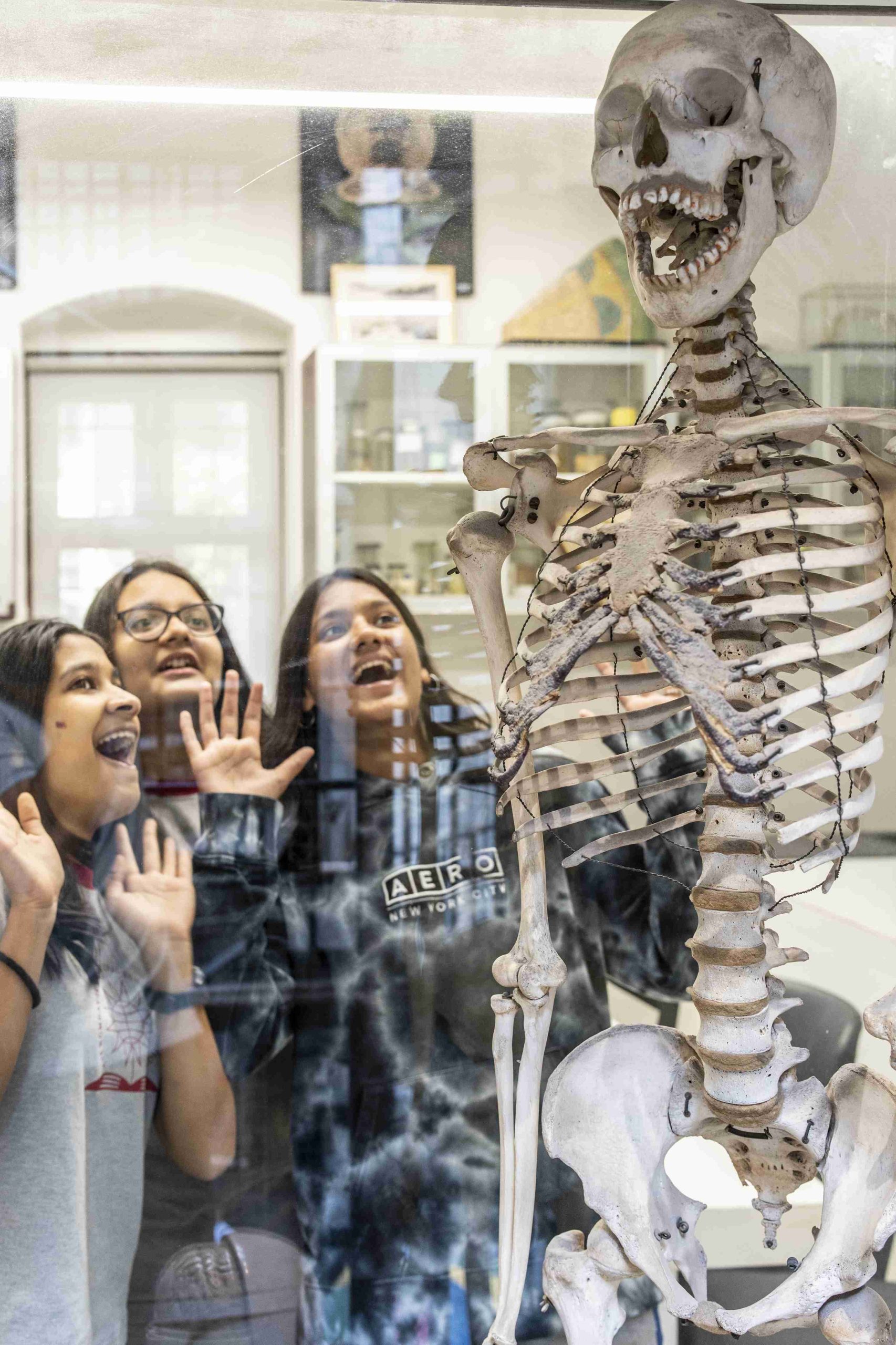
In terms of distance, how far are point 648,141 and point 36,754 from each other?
1.04 metres

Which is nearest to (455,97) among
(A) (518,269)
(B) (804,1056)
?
(A) (518,269)

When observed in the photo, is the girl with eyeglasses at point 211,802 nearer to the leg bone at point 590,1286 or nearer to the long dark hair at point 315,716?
the long dark hair at point 315,716

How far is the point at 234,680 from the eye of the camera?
5.44ft

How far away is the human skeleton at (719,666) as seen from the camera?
94 centimetres

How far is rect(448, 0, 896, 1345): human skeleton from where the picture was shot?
935mm

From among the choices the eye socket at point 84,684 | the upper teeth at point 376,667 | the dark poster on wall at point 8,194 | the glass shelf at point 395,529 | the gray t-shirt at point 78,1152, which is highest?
the dark poster on wall at point 8,194

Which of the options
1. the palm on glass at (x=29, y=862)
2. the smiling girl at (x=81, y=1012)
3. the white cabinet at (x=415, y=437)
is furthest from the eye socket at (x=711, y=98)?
the palm on glass at (x=29, y=862)

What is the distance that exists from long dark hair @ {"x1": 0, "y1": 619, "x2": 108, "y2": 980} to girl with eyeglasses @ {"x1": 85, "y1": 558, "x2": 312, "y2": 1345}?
86 mm

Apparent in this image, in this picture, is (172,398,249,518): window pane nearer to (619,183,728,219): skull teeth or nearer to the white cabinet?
the white cabinet

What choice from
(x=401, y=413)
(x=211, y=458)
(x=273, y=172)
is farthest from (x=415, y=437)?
(x=273, y=172)

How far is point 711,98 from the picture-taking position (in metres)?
1.01

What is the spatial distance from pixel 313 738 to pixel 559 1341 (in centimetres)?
83

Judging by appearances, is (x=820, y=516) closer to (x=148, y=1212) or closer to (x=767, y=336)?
(x=767, y=336)

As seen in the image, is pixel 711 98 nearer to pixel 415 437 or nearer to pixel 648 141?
pixel 648 141
